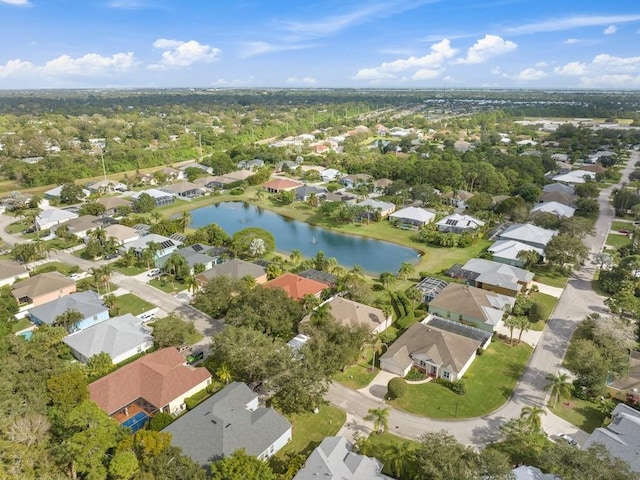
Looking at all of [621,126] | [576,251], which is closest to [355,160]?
[576,251]

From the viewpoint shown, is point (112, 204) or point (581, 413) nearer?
point (581, 413)

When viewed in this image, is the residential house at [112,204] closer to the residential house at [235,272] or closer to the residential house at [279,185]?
the residential house at [279,185]

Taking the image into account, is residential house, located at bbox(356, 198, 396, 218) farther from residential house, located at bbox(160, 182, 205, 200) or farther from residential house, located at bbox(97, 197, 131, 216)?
residential house, located at bbox(97, 197, 131, 216)

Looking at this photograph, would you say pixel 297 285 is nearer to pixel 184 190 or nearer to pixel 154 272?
pixel 154 272

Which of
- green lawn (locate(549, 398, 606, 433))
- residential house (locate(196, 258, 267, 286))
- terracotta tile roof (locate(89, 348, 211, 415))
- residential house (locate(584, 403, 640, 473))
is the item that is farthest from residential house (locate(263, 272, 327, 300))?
residential house (locate(584, 403, 640, 473))

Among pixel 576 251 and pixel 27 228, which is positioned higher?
pixel 576 251

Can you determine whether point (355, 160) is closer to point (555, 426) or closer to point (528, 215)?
point (528, 215)

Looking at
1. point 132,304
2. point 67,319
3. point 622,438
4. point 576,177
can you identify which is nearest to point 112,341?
point 67,319
